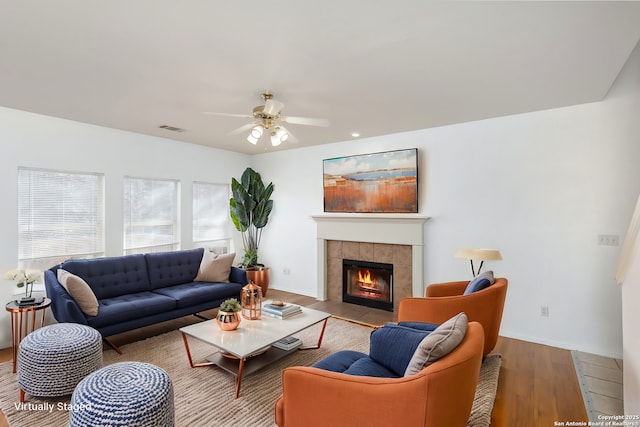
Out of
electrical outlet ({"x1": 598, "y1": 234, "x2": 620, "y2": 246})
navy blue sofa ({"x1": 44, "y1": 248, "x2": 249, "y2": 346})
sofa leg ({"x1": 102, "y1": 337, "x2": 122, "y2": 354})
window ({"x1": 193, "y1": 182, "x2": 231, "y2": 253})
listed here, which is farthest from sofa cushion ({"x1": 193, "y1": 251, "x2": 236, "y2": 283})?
electrical outlet ({"x1": 598, "y1": 234, "x2": 620, "y2": 246})

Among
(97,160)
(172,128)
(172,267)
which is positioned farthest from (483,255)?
(97,160)

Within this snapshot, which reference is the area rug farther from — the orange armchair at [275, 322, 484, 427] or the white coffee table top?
the orange armchair at [275, 322, 484, 427]

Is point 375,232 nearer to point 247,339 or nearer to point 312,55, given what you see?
point 247,339

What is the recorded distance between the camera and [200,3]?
171 centimetres

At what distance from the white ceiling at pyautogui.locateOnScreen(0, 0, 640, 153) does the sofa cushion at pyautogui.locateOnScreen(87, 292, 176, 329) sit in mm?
2083

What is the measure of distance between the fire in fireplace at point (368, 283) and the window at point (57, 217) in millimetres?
3543

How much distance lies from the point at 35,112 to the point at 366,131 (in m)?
3.89

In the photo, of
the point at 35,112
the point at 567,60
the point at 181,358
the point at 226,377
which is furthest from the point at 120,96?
the point at 567,60

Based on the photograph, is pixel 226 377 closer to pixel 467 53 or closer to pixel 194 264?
pixel 194 264

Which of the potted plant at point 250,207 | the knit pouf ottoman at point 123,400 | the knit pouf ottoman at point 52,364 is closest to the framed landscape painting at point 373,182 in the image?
the potted plant at point 250,207

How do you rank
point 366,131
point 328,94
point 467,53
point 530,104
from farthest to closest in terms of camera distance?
point 366,131
point 530,104
point 328,94
point 467,53

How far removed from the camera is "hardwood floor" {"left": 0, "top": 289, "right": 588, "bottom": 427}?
2277mm

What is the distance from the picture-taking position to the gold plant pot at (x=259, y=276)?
5.45 m

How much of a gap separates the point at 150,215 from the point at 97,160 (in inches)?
41.2
